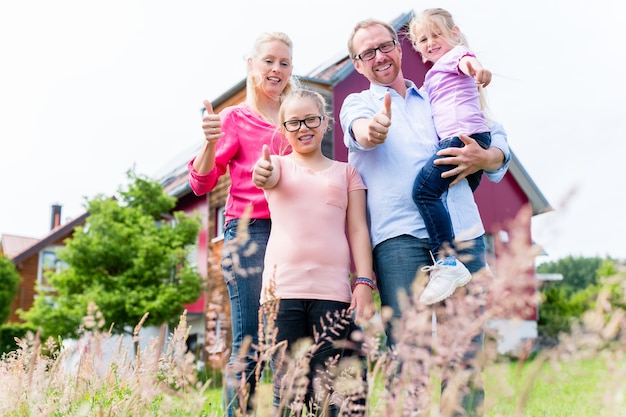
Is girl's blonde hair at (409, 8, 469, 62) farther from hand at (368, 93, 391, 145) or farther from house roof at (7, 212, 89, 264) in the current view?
house roof at (7, 212, 89, 264)

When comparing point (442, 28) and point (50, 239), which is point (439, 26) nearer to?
point (442, 28)

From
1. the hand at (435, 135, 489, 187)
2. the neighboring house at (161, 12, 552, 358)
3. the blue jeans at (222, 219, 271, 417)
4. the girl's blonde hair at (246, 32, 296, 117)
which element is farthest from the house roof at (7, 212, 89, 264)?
the hand at (435, 135, 489, 187)

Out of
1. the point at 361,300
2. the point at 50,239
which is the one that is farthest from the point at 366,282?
the point at 50,239

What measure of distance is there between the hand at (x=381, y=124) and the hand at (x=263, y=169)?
0.44 m

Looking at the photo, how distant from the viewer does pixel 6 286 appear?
79.3 feet

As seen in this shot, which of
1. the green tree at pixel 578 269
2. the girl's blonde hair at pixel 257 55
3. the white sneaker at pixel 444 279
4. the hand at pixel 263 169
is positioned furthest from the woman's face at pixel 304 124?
the green tree at pixel 578 269

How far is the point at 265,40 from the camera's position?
11.2ft

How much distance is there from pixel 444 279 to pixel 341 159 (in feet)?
40.1

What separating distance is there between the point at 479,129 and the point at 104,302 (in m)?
13.0

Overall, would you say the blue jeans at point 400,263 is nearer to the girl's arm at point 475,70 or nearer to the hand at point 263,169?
the hand at point 263,169

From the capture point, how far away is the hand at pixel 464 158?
282cm

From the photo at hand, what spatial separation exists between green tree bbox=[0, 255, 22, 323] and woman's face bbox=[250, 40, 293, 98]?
907 inches

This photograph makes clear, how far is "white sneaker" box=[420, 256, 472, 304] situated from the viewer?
8.64 feet

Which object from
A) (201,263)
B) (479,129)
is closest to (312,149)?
(479,129)
